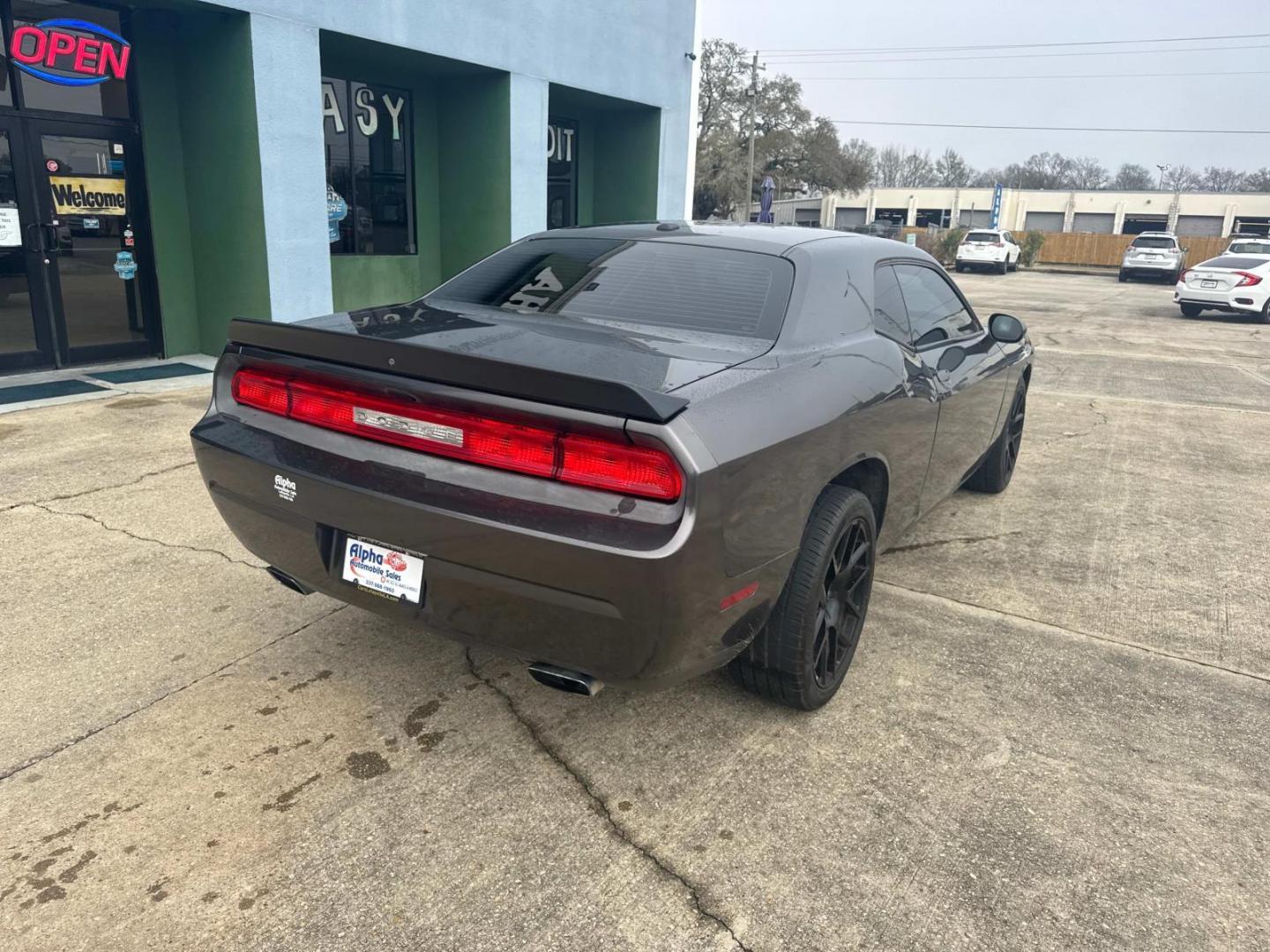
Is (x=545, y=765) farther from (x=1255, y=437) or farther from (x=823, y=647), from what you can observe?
(x=1255, y=437)

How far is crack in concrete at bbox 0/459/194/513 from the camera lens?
4.71 meters

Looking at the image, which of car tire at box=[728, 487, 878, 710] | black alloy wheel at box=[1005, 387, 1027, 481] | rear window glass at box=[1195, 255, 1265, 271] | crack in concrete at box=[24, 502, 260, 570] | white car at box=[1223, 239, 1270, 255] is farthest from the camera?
white car at box=[1223, 239, 1270, 255]

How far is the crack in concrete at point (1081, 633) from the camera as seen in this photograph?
348cm

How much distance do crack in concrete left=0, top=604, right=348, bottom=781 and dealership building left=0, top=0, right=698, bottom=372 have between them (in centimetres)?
591

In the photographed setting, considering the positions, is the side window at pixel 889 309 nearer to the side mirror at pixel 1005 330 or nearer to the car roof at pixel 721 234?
the car roof at pixel 721 234

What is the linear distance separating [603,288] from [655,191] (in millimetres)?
11598

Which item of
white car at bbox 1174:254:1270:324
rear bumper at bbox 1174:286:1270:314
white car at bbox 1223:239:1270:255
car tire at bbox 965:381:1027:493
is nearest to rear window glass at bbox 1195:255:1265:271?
white car at bbox 1174:254:1270:324

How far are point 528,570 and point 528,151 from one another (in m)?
10.2

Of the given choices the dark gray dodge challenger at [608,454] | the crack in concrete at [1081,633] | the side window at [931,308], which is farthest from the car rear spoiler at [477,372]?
the crack in concrete at [1081,633]

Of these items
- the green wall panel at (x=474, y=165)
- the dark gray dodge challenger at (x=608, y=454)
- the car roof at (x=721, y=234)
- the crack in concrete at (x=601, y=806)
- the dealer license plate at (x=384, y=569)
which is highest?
the green wall panel at (x=474, y=165)

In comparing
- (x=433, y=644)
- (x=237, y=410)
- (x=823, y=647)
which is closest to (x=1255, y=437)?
(x=823, y=647)

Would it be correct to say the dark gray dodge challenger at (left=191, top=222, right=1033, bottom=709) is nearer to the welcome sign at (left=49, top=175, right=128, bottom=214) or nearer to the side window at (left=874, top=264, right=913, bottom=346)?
the side window at (left=874, top=264, right=913, bottom=346)

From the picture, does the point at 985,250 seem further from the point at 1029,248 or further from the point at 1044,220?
the point at 1044,220

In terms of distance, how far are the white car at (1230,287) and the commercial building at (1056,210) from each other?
4765 cm
